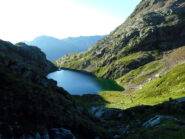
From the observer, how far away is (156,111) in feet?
116

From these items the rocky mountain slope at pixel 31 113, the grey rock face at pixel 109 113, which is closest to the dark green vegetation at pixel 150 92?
the grey rock face at pixel 109 113

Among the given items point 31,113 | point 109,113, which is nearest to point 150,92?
point 109,113

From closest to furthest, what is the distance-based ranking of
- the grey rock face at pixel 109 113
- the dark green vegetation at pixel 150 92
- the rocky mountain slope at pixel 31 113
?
the rocky mountain slope at pixel 31 113 → the dark green vegetation at pixel 150 92 → the grey rock face at pixel 109 113

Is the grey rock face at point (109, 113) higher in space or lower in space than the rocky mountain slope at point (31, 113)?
lower

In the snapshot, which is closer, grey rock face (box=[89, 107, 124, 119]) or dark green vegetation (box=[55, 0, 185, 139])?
dark green vegetation (box=[55, 0, 185, 139])

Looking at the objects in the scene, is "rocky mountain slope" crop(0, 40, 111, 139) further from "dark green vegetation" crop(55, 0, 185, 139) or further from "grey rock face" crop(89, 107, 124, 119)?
"grey rock face" crop(89, 107, 124, 119)

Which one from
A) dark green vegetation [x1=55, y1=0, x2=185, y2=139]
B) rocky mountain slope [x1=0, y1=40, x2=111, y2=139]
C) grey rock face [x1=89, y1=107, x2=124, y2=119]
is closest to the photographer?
rocky mountain slope [x1=0, y1=40, x2=111, y2=139]

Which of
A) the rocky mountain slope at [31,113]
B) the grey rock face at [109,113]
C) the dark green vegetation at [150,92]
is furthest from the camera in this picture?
the grey rock face at [109,113]

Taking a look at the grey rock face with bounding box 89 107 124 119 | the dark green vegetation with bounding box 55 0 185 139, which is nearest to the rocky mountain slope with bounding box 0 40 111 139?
the dark green vegetation with bounding box 55 0 185 139

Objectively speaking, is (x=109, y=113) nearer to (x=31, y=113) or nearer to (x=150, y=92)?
(x=31, y=113)

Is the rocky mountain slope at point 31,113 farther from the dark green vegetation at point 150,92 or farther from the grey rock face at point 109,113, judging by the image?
the grey rock face at point 109,113

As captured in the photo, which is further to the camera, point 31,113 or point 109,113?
point 109,113

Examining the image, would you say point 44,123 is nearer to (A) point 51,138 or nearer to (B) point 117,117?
(A) point 51,138

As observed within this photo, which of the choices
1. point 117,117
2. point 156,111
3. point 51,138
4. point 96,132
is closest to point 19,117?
point 51,138
